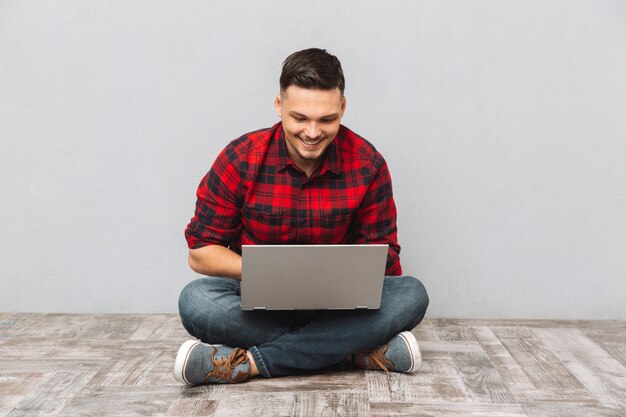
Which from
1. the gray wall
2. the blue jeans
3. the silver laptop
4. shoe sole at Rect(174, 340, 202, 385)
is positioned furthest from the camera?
the gray wall

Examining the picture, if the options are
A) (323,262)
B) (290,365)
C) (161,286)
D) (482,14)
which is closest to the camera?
(323,262)

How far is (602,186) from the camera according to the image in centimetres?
261

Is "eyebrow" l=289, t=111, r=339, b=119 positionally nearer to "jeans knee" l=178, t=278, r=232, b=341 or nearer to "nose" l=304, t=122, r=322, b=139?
"nose" l=304, t=122, r=322, b=139

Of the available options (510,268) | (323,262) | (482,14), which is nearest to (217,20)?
(482,14)

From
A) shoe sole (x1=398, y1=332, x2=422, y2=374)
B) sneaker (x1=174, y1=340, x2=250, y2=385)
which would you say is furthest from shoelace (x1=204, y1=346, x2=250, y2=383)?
shoe sole (x1=398, y1=332, x2=422, y2=374)

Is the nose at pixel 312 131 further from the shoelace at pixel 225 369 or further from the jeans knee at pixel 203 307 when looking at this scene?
the shoelace at pixel 225 369

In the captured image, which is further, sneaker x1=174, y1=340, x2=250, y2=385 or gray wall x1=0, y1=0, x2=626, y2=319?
gray wall x1=0, y1=0, x2=626, y2=319

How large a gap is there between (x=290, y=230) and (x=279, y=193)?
101mm

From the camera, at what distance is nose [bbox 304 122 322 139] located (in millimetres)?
1932

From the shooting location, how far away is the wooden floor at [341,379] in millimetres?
1810

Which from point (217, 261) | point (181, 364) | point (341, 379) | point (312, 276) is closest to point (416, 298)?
point (341, 379)

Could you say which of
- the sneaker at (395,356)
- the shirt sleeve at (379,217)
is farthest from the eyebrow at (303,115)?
the sneaker at (395,356)

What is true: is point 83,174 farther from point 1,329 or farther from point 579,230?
point 579,230

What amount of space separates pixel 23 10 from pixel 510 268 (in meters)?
1.82
